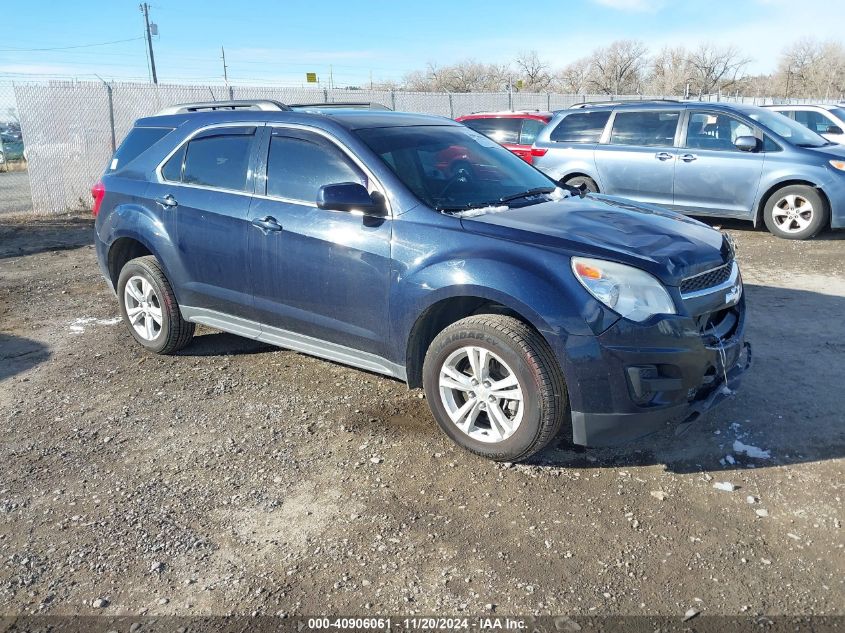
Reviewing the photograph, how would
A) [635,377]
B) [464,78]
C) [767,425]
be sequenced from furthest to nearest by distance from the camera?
[464,78]
[767,425]
[635,377]

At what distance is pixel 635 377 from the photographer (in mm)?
3365

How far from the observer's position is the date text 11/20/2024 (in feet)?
8.65

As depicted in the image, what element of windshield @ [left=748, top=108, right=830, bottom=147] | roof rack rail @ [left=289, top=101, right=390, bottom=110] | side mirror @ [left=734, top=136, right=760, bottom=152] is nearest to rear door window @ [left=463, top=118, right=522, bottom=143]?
windshield @ [left=748, top=108, right=830, bottom=147]

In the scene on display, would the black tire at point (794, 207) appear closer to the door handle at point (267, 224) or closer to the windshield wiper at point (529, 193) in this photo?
the windshield wiper at point (529, 193)

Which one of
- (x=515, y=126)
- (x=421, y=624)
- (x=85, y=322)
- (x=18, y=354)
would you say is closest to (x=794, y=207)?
(x=515, y=126)

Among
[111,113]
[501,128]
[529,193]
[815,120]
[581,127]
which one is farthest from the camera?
[111,113]

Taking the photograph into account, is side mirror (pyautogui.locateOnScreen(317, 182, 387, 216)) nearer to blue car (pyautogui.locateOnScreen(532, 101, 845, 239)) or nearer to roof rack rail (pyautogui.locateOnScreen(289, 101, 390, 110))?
roof rack rail (pyautogui.locateOnScreen(289, 101, 390, 110))

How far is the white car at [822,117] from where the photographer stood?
13836mm

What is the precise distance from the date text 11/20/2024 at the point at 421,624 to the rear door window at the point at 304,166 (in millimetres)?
2419

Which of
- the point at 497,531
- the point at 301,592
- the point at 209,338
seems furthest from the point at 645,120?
the point at 301,592

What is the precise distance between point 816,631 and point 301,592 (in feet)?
6.19

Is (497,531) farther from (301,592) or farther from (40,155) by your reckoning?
(40,155)

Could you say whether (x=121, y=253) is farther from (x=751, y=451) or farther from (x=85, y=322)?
(x=751, y=451)

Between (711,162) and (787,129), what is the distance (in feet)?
3.73
